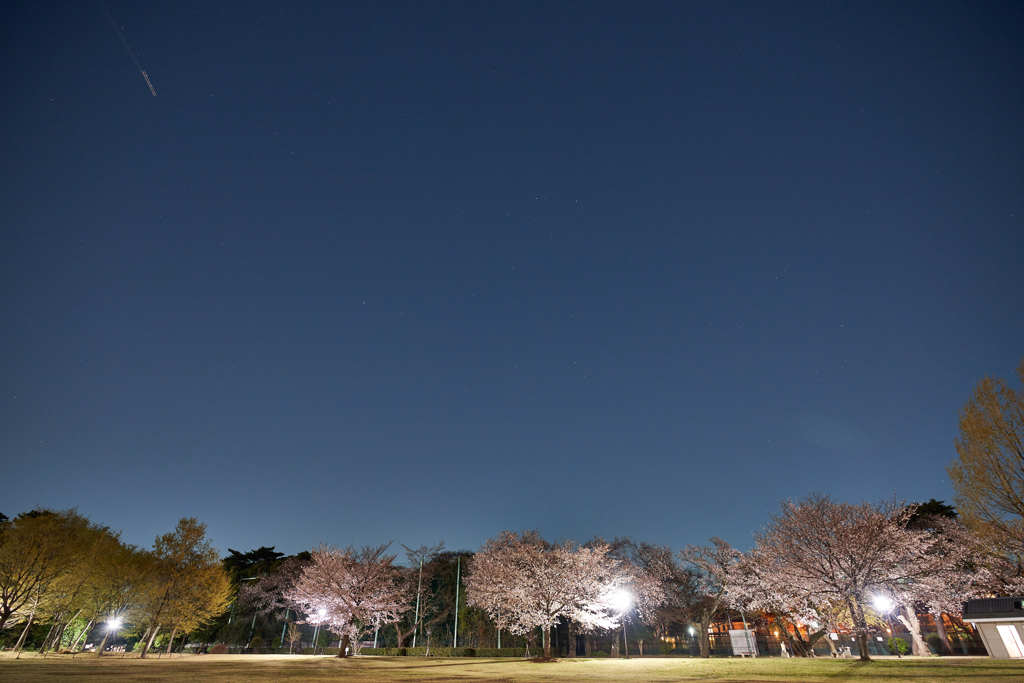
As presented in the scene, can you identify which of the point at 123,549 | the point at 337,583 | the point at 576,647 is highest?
the point at 123,549

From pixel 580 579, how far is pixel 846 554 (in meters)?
18.3

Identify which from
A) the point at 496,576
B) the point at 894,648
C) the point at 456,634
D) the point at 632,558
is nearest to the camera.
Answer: the point at 496,576

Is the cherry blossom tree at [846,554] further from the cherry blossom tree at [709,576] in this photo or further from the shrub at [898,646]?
the shrub at [898,646]

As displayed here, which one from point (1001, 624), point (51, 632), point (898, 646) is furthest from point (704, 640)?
point (51, 632)

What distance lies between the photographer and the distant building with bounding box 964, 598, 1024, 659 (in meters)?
28.1

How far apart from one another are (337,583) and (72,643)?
2334 centimetres

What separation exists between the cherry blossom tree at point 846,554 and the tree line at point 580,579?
0.10 m

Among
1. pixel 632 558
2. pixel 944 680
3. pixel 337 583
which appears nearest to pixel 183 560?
pixel 337 583

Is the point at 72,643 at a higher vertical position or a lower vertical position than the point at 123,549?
lower

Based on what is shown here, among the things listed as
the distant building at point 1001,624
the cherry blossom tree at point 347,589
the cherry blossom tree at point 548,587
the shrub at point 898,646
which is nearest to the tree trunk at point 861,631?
the distant building at point 1001,624

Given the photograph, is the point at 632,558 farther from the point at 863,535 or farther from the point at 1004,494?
the point at 1004,494

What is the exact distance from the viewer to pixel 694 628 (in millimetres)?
48812

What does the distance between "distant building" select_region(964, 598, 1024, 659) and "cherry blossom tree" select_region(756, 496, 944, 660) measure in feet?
9.30

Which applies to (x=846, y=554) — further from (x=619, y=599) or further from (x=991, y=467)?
(x=619, y=599)
